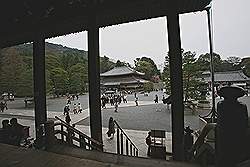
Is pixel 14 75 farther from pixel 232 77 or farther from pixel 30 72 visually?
pixel 232 77

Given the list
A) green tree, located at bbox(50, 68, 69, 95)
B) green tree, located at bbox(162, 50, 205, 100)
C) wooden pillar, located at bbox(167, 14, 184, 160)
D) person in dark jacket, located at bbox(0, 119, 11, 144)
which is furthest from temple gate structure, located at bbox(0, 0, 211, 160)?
green tree, located at bbox(50, 68, 69, 95)

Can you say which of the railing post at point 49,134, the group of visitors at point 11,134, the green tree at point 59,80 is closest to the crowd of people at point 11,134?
the group of visitors at point 11,134

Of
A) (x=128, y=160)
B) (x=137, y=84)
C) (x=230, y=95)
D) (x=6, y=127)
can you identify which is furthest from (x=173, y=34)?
(x=137, y=84)

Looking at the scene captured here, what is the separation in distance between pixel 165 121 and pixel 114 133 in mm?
5028

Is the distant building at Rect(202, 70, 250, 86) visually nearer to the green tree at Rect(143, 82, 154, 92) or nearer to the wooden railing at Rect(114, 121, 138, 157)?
the green tree at Rect(143, 82, 154, 92)

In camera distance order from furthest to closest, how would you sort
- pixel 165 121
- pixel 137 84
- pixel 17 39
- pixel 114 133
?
pixel 137 84 < pixel 165 121 < pixel 114 133 < pixel 17 39

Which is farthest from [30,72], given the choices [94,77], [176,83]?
[176,83]

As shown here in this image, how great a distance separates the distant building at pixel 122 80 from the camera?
42688mm

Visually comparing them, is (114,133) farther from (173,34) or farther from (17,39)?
(173,34)

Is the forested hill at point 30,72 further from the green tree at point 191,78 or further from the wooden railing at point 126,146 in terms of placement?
the green tree at point 191,78

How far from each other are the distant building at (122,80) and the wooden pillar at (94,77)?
36492 mm

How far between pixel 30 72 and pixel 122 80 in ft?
70.1

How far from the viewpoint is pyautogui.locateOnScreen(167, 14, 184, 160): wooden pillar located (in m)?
5.06

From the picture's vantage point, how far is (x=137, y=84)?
4303 cm
